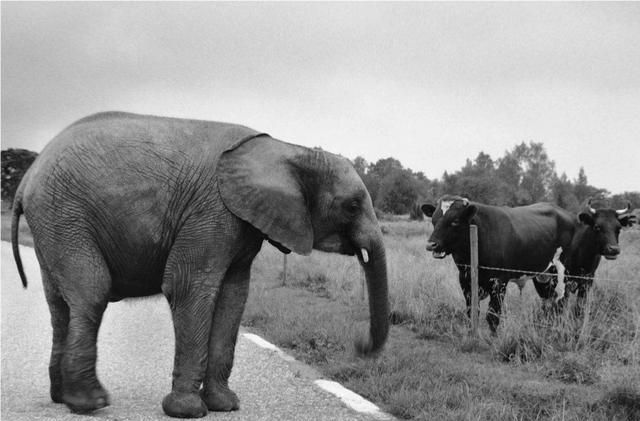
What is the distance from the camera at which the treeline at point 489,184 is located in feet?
227

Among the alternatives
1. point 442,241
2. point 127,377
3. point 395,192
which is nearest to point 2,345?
point 127,377

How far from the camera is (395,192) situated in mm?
72375

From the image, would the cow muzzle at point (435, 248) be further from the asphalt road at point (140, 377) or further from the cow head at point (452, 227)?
the asphalt road at point (140, 377)

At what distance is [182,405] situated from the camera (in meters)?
5.71

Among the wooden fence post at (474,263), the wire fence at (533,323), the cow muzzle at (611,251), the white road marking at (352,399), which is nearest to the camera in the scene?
the white road marking at (352,399)

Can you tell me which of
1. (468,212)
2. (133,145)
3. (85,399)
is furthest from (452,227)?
(85,399)

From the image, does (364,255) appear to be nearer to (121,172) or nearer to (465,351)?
(121,172)

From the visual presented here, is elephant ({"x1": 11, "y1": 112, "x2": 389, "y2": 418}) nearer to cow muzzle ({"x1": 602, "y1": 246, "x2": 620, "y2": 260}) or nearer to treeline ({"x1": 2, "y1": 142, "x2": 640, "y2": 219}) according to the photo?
cow muzzle ({"x1": 602, "y1": 246, "x2": 620, "y2": 260})

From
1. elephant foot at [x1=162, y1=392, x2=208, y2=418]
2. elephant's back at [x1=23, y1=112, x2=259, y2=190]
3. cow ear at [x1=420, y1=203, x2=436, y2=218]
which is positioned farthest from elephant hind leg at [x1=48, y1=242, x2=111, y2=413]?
cow ear at [x1=420, y1=203, x2=436, y2=218]

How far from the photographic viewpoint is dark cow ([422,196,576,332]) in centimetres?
987

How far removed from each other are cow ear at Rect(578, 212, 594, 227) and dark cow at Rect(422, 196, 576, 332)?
75cm

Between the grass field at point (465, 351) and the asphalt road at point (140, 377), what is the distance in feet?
1.63

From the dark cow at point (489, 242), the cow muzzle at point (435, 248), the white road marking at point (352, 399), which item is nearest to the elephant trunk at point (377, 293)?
the white road marking at point (352, 399)

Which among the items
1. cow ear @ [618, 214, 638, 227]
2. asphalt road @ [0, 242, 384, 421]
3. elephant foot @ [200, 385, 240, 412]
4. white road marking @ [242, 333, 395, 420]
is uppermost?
cow ear @ [618, 214, 638, 227]
